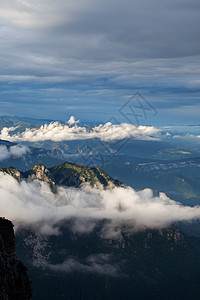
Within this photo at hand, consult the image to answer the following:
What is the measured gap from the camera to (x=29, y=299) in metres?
76.6

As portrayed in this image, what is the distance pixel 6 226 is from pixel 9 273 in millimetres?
15599

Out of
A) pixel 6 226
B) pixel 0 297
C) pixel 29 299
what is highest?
pixel 6 226

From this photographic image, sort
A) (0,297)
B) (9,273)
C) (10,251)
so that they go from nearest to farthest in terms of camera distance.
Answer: (0,297), (9,273), (10,251)

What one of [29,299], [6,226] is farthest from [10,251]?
[29,299]

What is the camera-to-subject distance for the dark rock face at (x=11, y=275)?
68.9 metres

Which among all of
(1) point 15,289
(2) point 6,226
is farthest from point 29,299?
(2) point 6,226

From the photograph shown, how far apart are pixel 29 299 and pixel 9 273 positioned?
10.6 metres

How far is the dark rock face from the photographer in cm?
6894

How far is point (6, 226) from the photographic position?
277 ft

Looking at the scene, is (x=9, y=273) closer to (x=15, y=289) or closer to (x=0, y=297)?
(x=15, y=289)

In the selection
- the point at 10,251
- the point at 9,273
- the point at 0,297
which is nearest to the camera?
the point at 0,297

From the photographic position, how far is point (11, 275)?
238 feet

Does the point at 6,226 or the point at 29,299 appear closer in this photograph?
the point at 29,299

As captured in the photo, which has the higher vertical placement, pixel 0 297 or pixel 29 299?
pixel 0 297
